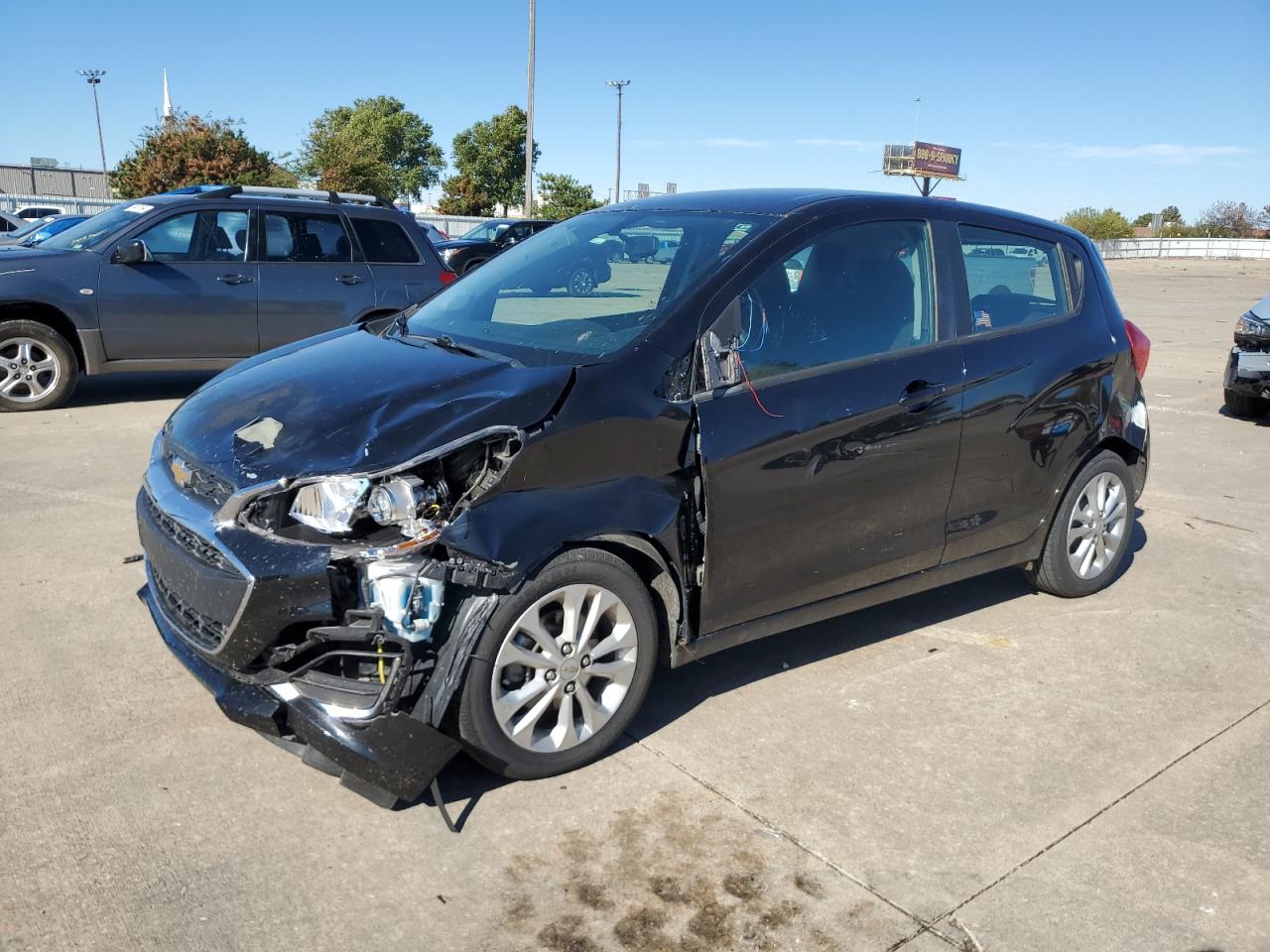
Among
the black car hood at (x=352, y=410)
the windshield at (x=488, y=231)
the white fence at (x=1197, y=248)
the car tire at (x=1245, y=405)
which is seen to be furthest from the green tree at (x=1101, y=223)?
the black car hood at (x=352, y=410)

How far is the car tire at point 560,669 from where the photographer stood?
324 centimetres

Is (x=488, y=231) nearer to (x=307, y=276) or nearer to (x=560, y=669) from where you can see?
(x=307, y=276)

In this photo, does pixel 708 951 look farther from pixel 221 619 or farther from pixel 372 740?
pixel 221 619

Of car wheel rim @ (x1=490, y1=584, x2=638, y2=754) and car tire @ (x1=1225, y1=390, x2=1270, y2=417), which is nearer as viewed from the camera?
car wheel rim @ (x1=490, y1=584, x2=638, y2=754)

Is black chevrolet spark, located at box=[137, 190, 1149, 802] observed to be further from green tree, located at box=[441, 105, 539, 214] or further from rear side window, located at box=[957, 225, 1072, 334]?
green tree, located at box=[441, 105, 539, 214]

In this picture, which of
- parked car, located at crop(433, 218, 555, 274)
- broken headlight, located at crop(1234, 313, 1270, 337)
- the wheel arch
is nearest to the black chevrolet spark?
the wheel arch

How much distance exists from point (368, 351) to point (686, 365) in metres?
1.27

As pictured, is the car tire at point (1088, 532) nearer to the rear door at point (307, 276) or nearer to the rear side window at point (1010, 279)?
the rear side window at point (1010, 279)

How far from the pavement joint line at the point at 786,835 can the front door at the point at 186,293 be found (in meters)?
6.81

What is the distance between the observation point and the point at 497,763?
3363 mm

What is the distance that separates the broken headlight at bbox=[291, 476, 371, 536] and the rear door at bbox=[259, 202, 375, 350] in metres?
6.71

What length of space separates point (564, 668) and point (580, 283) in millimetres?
1686

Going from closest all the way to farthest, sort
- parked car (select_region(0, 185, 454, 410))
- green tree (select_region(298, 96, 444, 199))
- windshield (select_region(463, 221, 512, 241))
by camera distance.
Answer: parked car (select_region(0, 185, 454, 410)), windshield (select_region(463, 221, 512, 241)), green tree (select_region(298, 96, 444, 199))

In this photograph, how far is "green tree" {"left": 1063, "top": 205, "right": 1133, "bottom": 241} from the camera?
239ft
